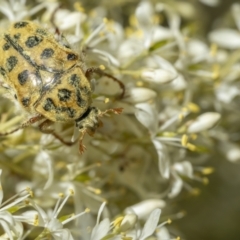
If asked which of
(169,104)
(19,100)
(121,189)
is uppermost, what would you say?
(19,100)

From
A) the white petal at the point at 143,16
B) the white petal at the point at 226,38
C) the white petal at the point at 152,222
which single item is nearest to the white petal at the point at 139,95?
the white petal at the point at 143,16

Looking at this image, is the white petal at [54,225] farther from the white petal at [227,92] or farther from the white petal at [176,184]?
the white petal at [227,92]

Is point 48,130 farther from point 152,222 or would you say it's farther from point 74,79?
point 152,222

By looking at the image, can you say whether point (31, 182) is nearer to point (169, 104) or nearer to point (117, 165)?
point (117, 165)

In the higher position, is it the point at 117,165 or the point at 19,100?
the point at 19,100

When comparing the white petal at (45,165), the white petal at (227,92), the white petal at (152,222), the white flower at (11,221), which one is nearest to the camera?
the white flower at (11,221)

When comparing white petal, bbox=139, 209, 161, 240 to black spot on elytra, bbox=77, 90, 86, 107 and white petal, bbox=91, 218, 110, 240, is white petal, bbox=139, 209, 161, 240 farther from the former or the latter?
black spot on elytra, bbox=77, 90, 86, 107

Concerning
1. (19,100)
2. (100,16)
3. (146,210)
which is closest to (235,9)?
(100,16)
